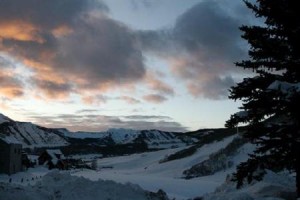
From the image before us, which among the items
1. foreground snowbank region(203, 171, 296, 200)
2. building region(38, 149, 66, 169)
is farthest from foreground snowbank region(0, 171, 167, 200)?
building region(38, 149, 66, 169)

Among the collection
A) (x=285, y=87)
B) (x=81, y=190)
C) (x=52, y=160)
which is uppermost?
(x=285, y=87)

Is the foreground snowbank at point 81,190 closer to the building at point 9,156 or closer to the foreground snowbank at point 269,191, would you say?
the foreground snowbank at point 269,191

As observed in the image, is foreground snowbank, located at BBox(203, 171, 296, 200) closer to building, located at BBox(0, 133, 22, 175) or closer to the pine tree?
the pine tree

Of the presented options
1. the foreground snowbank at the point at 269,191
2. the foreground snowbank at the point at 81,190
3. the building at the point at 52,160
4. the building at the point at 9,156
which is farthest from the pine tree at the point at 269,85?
the building at the point at 52,160

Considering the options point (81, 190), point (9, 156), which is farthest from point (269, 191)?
point (9, 156)

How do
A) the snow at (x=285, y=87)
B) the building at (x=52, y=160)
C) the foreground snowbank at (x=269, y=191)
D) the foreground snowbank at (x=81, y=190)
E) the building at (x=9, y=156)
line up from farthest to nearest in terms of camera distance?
1. the building at (x=52, y=160)
2. the building at (x=9, y=156)
3. the foreground snowbank at (x=81, y=190)
4. the foreground snowbank at (x=269, y=191)
5. the snow at (x=285, y=87)

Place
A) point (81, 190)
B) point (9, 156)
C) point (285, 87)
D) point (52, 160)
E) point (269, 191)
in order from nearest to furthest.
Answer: point (285, 87)
point (269, 191)
point (81, 190)
point (9, 156)
point (52, 160)

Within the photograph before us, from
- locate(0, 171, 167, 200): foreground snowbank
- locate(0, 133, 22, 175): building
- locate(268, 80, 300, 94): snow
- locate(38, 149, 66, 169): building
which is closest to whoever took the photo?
locate(268, 80, 300, 94): snow

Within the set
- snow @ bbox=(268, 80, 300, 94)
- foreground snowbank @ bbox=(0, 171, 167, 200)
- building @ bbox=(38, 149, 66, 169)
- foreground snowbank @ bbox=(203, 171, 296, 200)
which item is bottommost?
building @ bbox=(38, 149, 66, 169)

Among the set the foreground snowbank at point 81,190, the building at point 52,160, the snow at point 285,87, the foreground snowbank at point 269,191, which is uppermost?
the snow at point 285,87

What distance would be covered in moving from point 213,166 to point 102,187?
82245 millimetres

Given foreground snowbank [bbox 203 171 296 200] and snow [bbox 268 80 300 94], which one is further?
foreground snowbank [bbox 203 171 296 200]

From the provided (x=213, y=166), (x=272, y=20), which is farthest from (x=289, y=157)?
(x=213, y=166)

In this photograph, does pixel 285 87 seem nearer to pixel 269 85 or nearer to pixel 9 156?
pixel 269 85
